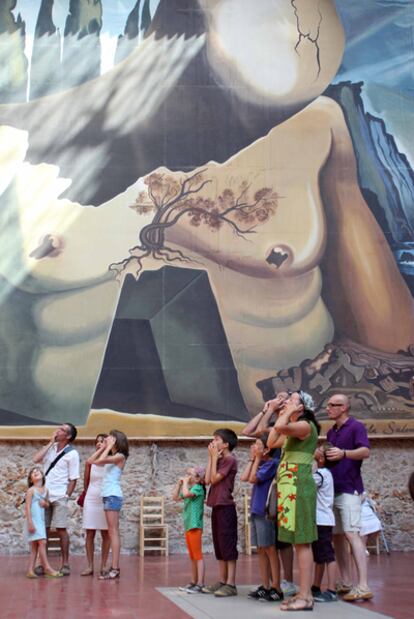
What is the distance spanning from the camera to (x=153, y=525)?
1052 centimetres

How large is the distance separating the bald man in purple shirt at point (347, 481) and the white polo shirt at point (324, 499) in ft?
0.41

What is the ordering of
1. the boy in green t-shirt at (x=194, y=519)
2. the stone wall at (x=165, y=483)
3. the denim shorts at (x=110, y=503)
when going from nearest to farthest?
the boy in green t-shirt at (x=194, y=519) → the denim shorts at (x=110, y=503) → the stone wall at (x=165, y=483)

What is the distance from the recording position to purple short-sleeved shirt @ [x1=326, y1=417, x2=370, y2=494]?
20.4 ft

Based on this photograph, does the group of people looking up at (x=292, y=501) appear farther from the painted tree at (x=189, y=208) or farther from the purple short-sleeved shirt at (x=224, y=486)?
the painted tree at (x=189, y=208)

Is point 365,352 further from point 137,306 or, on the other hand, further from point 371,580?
point 371,580

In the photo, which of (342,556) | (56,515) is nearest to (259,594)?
(342,556)

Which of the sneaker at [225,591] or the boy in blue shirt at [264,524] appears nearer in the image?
the boy in blue shirt at [264,524]

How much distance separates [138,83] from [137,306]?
10.5 feet

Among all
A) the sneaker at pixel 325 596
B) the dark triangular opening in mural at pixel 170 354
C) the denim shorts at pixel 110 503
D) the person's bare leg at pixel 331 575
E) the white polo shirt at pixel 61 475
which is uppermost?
the dark triangular opening in mural at pixel 170 354

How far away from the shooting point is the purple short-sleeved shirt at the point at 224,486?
6.49m

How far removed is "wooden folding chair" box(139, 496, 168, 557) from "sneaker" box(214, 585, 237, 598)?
4.22 m

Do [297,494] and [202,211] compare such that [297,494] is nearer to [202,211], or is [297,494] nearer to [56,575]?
[56,575]

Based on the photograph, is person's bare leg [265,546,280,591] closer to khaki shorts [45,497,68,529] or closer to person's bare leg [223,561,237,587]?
person's bare leg [223,561,237,587]

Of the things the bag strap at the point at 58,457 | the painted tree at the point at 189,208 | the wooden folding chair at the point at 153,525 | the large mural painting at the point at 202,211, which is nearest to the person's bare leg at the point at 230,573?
the bag strap at the point at 58,457
